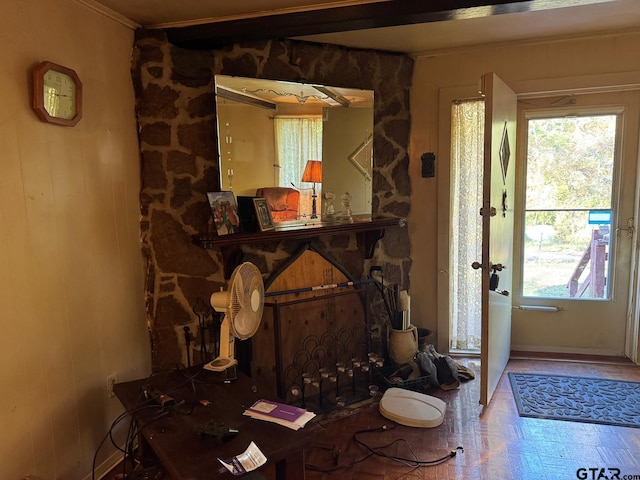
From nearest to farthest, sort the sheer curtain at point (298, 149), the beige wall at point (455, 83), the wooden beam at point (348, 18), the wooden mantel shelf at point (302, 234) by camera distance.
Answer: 1. the wooden beam at point (348, 18)
2. the wooden mantel shelf at point (302, 234)
3. the sheer curtain at point (298, 149)
4. the beige wall at point (455, 83)

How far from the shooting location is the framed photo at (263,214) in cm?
251

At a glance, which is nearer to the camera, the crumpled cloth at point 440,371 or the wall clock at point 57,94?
the wall clock at point 57,94

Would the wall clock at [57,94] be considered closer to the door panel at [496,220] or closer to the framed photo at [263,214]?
the framed photo at [263,214]

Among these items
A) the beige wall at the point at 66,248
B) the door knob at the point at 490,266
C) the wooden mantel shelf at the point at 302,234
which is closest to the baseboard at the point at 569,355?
the door knob at the point at 490,266

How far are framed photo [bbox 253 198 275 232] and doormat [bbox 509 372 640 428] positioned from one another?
6.25 feet

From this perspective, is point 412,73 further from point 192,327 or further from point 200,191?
point 192,327

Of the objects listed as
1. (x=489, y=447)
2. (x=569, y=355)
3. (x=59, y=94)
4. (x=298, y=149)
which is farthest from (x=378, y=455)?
(x=59, y=94)

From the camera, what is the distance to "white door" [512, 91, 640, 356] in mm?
3174

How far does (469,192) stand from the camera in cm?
328

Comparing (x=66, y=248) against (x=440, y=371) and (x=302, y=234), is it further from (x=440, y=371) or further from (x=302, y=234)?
(x=440, y=371)

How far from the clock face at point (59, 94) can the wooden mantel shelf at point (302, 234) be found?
0.83 m

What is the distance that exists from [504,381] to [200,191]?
243 centimetres

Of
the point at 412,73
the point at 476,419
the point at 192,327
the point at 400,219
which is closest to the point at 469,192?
the point at 400,219

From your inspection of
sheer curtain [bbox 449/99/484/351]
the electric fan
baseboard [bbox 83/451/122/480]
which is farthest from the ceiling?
baseboard [bbox 83/451/122/480]
